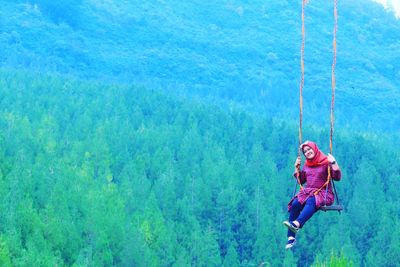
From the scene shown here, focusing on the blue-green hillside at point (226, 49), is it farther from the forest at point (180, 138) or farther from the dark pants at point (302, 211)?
the dark pants at point (302, 211)

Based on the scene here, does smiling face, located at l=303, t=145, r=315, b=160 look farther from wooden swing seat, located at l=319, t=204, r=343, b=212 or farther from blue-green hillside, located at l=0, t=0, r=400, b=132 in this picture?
blue-green hillside, located at l=0, t=0, r=400, b=132

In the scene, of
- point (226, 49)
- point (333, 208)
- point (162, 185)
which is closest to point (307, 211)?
point (333, 208)

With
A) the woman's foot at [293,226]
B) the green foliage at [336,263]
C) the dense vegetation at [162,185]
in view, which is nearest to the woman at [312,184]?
the woman's foot at [293,226]

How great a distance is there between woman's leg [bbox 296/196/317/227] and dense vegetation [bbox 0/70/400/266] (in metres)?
24.4

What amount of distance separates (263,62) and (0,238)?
103 meters

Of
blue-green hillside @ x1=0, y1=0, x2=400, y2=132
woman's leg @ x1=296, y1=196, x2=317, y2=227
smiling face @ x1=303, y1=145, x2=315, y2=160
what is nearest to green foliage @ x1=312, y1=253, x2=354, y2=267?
woman's leg @ x1=296, y1=196, x2=317, y2=227

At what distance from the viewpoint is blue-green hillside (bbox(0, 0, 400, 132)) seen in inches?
4862

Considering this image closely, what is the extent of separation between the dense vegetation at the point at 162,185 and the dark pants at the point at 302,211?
24098 millimetres

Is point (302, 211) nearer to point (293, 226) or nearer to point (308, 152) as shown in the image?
point (293, 226)

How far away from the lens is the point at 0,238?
141 ft

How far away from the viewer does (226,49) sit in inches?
5615

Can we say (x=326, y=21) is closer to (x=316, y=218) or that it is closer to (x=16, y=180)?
(x=316, y=218)

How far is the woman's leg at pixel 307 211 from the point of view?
47.7 ft

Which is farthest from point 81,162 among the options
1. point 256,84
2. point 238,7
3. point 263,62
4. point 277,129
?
point 238,7
